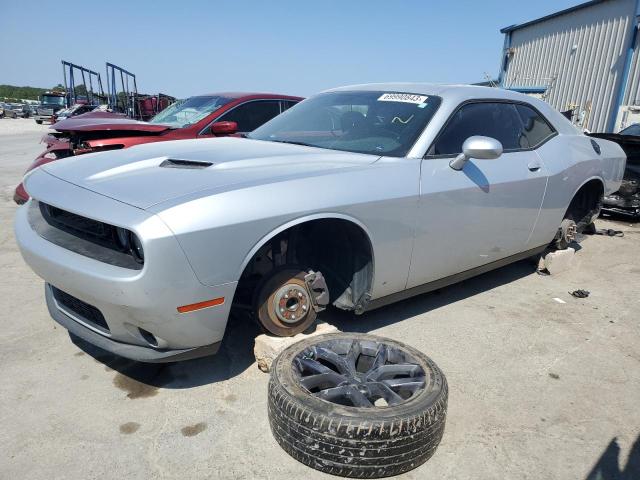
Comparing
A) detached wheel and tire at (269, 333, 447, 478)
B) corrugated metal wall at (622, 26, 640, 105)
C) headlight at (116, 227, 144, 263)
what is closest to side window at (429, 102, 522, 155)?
detached wheel and tire at (269, 333, 447, 478)

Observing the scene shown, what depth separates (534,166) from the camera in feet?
12.2

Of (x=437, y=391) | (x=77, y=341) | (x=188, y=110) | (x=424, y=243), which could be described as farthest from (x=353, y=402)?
(x=188, y=110)

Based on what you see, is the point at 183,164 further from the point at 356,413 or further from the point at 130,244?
the point at 356,413

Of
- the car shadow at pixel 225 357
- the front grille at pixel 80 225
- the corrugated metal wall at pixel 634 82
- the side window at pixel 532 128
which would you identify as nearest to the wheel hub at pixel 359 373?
the car shadow at pixel 225 357

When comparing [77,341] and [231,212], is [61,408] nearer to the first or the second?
[77,341]

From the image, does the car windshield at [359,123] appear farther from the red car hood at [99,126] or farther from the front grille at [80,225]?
the red car hood at [99,126]

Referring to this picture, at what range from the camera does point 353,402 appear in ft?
7.12

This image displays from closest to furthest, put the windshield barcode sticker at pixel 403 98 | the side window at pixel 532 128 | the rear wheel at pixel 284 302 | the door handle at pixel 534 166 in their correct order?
the rear wheel at pixel 284 302 → the windshield barcode sticker at pixel 403 98 → the door handle at pixel 534 166 → the side window at pixel 532 128

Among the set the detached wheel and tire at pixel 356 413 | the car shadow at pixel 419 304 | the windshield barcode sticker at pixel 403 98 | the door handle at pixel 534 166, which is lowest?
the car shadow at pixel 419 304

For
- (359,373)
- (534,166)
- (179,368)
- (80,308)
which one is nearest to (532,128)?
(534,166)

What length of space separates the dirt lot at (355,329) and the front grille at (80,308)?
38 cm

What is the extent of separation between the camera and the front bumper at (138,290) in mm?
2039

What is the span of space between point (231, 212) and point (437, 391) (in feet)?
3.94

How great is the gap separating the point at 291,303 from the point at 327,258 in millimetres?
465
